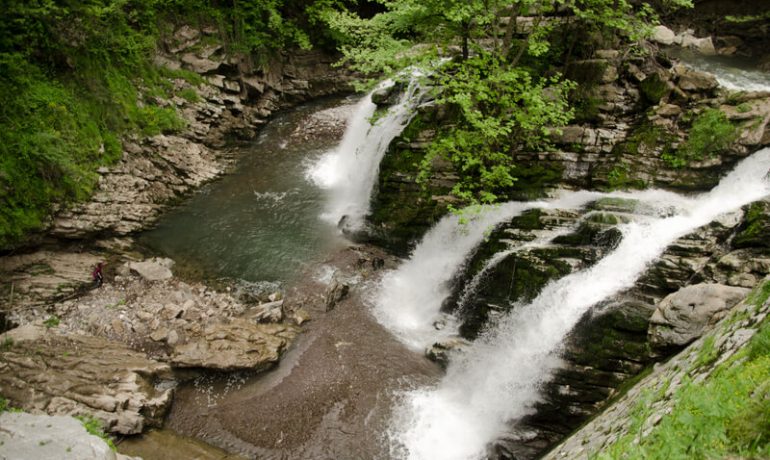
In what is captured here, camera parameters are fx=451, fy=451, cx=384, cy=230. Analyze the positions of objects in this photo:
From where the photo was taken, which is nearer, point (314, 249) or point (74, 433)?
point (74, 433)

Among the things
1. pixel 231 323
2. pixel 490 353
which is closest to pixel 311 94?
pixel 231 323

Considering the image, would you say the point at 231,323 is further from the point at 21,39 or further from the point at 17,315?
the point at 21,39

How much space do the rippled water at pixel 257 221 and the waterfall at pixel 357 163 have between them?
503 mm

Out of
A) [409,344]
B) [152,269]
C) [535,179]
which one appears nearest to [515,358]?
[409,344]

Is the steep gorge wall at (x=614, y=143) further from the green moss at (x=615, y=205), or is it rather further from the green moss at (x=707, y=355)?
the green moss at (x=707, y=355)

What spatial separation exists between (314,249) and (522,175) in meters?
7.57

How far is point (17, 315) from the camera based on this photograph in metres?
12.0

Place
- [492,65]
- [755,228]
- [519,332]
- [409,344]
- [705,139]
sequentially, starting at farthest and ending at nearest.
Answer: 1. [705,139]
2. [409,344]
3. [492,65]
4. [519,332]
5. [755,228]

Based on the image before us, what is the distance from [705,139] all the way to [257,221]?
1504 centimetres

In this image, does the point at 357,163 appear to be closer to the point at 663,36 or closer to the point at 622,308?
the point at 622,308

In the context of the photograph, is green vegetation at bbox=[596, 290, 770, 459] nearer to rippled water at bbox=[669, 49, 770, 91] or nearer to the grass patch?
the grass patch

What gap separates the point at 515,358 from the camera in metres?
10.4

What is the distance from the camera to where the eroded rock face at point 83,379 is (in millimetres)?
9680

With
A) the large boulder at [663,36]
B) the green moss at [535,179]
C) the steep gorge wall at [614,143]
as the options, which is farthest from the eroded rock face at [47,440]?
the large boulder at [663,36]
